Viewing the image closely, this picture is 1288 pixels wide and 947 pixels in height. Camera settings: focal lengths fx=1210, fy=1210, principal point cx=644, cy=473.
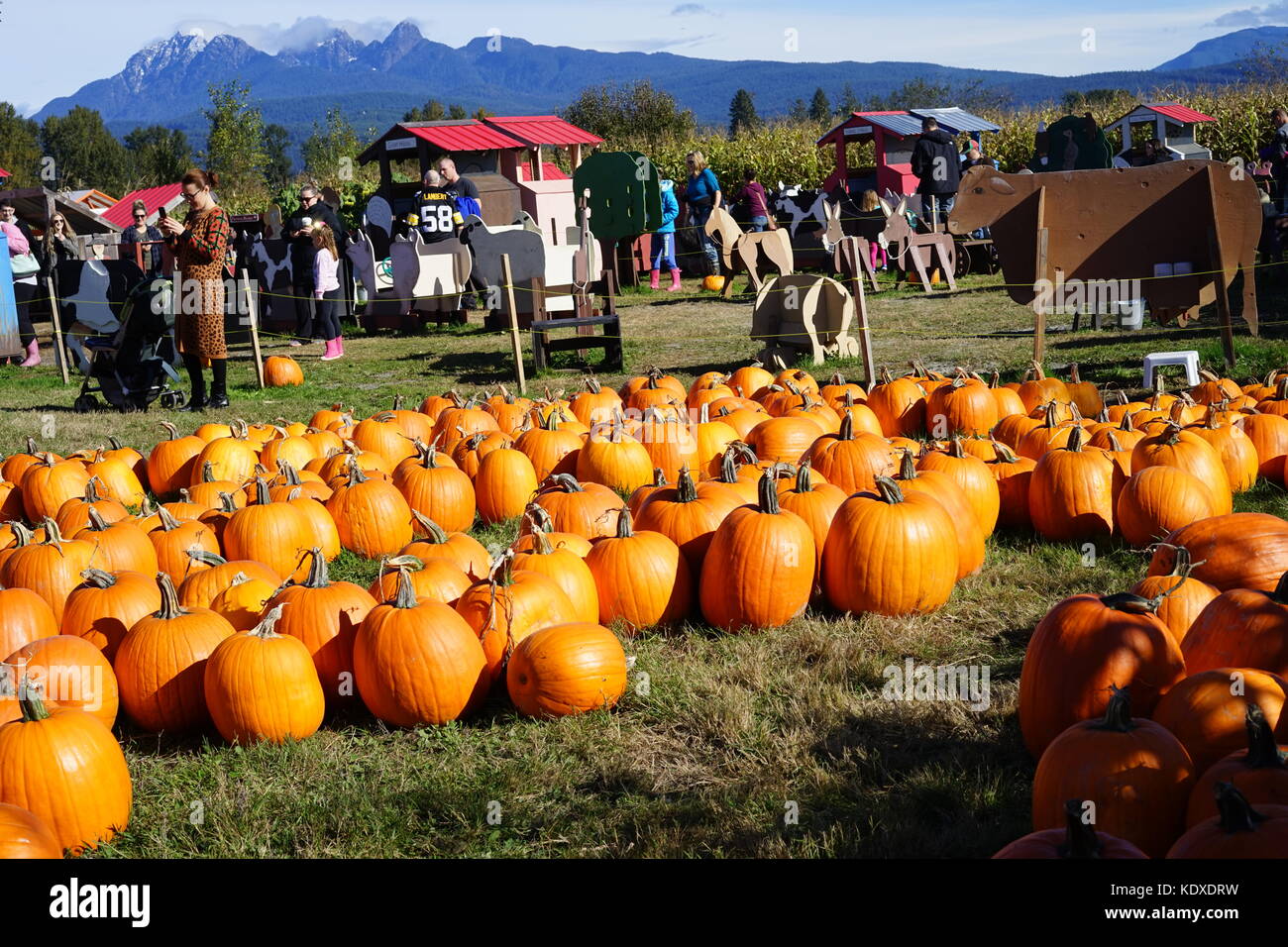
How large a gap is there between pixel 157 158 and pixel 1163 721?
8626 centimetres

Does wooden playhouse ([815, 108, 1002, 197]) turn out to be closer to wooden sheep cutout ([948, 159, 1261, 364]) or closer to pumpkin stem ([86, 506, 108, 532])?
wooden sheep cutout ([948, 159, 1261, 364])

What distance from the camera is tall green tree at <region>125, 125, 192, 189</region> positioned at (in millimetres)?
75562

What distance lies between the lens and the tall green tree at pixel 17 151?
79.6m

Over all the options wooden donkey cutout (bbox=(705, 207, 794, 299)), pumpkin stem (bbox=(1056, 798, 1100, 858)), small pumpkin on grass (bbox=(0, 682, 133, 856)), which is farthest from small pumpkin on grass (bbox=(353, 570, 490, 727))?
wooden donkey cutout (bbox=(705, 207, 794, 299))

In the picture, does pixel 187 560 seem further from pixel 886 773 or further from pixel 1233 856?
pixel 1233 856

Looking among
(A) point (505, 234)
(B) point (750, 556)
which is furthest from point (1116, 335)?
(B) point (750, 556)

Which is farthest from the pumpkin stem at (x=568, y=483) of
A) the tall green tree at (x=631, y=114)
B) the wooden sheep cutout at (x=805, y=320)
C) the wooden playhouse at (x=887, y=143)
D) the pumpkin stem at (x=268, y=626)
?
the tall green tree at (x=631, y=114)

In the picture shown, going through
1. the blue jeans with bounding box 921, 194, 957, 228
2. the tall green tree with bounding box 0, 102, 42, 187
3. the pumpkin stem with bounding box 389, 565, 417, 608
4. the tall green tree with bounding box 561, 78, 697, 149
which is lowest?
the pumpkin stem with bounding box 389, 565, 417, 608

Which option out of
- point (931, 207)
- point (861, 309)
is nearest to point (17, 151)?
point (931, 207)

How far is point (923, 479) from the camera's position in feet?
16.1

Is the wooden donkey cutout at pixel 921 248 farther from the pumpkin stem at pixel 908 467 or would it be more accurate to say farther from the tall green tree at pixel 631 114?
the tall green tree at pixel 631 114

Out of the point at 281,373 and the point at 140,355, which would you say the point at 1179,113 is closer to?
the point at 281,373

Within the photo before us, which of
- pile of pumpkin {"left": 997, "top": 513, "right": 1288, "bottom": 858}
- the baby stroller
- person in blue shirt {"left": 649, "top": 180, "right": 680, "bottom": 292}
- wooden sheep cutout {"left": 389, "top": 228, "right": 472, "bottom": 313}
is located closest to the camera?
pile of pumpkin {"left": 997, "top": 513, "right": 1288, "bottom": 858}
